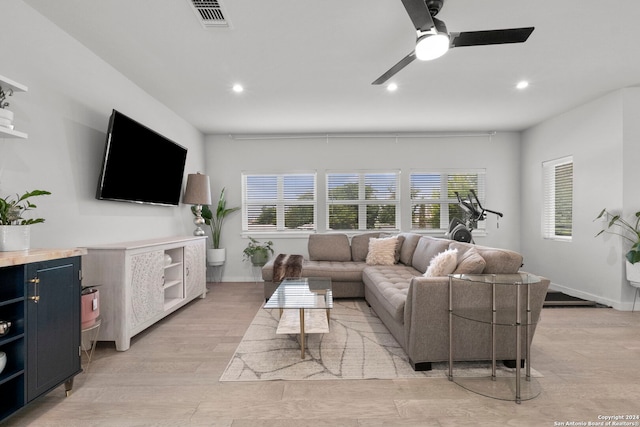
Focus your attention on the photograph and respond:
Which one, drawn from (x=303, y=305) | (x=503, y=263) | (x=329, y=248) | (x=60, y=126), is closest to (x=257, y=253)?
(x=329, y=248)

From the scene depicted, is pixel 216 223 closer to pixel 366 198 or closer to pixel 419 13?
pixel 366 198

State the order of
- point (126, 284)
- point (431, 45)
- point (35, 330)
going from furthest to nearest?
point (126, 284), point (431, 45), point (35, 330)

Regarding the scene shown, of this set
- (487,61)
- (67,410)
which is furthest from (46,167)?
(487,61)

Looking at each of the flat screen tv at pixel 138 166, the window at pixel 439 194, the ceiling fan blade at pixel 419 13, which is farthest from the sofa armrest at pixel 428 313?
the window at pixel 439 194

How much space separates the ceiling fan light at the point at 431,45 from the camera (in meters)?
2.05

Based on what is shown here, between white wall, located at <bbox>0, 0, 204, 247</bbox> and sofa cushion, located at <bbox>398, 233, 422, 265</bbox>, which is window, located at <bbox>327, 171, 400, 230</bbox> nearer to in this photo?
sofa cushion, located at <bbox>398, 233, 422, 265</bbox>

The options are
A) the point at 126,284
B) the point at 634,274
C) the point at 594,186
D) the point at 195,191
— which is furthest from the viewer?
the point at 195,191

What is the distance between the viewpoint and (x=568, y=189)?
15.1 ft

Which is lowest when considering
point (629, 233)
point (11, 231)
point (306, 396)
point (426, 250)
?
point (306, 396)

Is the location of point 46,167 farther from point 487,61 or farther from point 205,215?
point 487,61

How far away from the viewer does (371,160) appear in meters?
5.55

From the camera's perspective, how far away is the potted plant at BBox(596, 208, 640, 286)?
354 centimetres

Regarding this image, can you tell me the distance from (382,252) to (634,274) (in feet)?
9.36

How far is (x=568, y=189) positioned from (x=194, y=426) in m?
5.37
